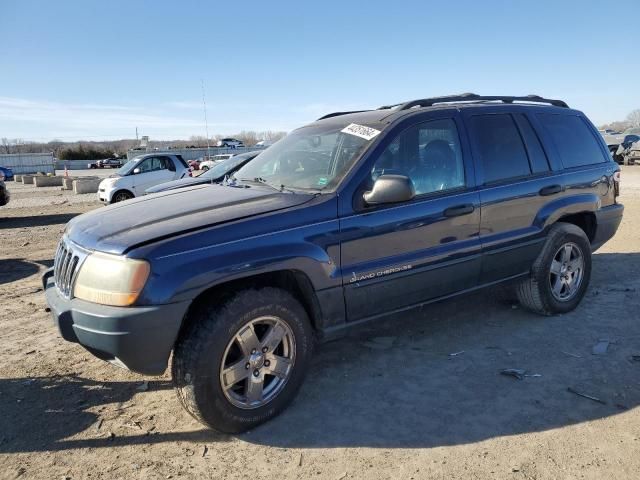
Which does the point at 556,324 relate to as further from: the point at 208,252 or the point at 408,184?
the point at 208,252

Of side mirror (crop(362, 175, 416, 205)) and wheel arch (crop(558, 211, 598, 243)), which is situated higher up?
side mirror (crop(362, 175, 416, 205))

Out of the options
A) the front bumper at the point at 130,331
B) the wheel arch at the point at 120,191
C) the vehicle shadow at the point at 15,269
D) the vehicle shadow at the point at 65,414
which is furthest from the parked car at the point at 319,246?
the wheel arch at the point at 120,191

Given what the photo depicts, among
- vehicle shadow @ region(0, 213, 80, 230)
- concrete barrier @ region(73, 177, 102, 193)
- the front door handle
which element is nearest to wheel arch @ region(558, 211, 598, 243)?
the front door handle

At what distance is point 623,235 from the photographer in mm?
8203

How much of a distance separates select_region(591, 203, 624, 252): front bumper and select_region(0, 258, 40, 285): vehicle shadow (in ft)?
23.1

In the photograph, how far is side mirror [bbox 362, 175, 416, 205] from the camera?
130 inches

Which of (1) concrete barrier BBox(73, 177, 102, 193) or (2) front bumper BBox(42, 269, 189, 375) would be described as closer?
(2) front bumper BBox(42, 269, 189, 375)

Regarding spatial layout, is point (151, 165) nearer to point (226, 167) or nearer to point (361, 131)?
point (226, 167)

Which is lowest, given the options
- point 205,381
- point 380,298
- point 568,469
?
point 568,469

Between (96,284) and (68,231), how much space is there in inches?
34.1

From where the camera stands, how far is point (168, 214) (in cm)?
326

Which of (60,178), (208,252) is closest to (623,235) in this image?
(208,252)

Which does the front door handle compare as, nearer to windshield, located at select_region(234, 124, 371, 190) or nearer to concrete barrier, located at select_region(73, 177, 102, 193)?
windshield, located at select_region(234, 124, 371, 190)

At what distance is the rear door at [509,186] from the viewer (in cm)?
411
